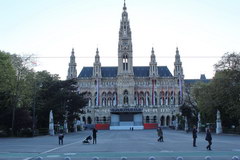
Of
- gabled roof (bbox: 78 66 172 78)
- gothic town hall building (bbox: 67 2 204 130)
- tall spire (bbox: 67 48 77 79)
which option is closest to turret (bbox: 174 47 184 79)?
gothic town hall building (bbox: 67 2 204 130)

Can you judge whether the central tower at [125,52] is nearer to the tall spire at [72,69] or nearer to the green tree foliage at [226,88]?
the tall spire at [72,69]

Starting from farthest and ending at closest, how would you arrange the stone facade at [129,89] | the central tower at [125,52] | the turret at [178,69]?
the turret at [178,69], the central tower at [125,52], the stone facade at [129,89]

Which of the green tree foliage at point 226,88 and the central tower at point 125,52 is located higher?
the central tower at point 125,52

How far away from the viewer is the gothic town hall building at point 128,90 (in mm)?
127100

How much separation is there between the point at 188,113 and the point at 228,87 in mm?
25342

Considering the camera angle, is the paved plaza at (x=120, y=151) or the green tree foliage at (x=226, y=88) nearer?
the paved plaza at (x=120, y=151)

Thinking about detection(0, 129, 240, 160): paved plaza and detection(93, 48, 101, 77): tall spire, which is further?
detection(93, 48, 101, 77): tall spire

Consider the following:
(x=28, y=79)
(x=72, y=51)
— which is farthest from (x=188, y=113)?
(x=72, y=51)

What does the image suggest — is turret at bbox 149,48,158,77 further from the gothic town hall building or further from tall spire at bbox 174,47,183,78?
tall spire at bbox 174,47,183,78

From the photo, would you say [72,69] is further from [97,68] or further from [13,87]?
[13,87]

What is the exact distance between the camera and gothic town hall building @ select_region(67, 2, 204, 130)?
127 metres

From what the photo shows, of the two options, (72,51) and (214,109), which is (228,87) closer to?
(214,109)

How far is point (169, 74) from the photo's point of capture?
138 m

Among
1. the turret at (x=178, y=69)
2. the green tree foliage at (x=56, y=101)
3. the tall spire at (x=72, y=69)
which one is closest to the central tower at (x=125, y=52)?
the turret at (x=178, y=69)
